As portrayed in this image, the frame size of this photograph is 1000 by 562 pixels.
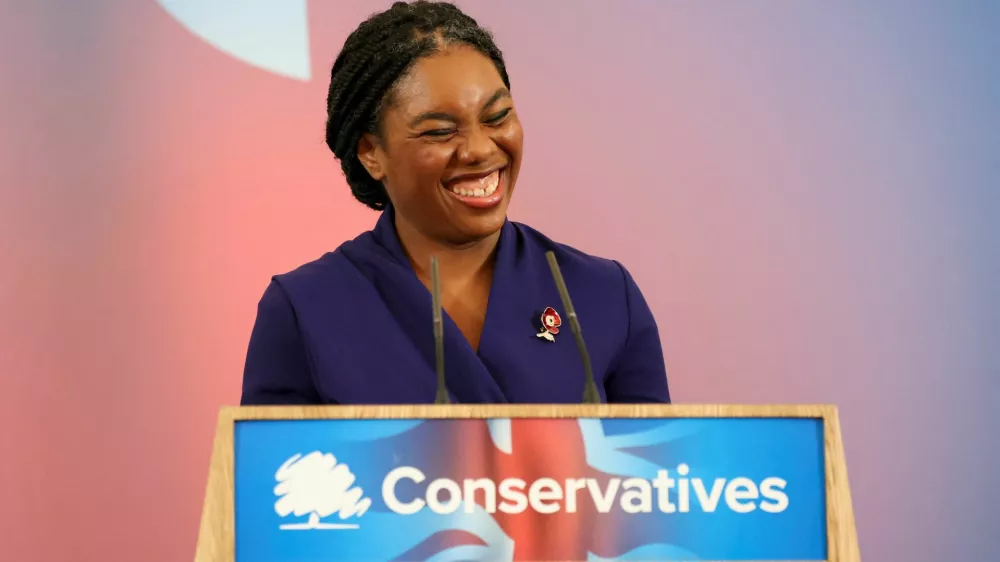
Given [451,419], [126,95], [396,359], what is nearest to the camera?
[451,419]

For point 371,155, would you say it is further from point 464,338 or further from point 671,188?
point 671,188

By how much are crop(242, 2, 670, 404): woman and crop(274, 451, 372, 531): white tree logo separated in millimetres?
395

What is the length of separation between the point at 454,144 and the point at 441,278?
170mm

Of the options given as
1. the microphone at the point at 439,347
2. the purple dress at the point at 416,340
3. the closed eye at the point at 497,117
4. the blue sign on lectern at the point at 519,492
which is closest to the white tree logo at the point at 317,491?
the blue sign on lectern at the point at 519,492

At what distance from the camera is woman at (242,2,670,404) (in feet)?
4.20

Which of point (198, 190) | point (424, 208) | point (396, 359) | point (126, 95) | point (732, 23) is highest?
point (732, 23)

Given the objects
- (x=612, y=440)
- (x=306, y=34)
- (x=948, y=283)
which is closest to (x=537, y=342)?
(x=612, y=440)

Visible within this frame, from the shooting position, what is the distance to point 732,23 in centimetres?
223

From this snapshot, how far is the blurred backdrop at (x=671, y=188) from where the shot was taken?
2115 millimetres

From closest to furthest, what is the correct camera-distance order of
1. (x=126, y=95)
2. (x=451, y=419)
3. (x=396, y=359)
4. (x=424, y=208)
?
1. (x=451, y=419)
2. (x=396, y=359)
3. (x=424, y=208)
4. (x=126, y=95)

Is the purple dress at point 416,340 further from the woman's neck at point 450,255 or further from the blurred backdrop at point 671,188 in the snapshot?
the blurred backdrop at point 671,188

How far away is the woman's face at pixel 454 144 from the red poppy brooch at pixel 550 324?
13 centimetres

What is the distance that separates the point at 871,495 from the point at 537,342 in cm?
118

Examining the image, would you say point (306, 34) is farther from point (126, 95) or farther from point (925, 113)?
point (925, 113)
